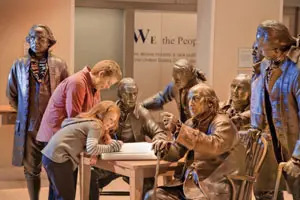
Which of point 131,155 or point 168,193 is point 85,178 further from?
point 168,193

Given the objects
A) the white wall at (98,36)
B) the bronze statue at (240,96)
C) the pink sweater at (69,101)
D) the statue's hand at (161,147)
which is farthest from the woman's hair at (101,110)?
the white wall at (98,36)

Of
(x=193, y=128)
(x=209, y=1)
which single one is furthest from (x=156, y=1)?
(x=193, y=128)

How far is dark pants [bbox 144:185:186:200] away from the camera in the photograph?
10.4ft

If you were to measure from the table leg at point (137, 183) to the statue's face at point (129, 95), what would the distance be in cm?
90

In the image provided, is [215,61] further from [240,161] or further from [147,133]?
[240,161]

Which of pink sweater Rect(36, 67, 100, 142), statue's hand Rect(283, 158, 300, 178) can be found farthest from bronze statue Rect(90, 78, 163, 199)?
statue's hand Rect(283, 158, 300, 178)

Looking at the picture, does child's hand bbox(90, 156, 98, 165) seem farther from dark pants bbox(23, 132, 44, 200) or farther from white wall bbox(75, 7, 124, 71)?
white wall bbox(75, 7, 124, 71)

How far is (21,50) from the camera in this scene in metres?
5.53

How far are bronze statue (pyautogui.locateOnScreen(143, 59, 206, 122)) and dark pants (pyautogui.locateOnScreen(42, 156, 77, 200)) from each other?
3.51ft

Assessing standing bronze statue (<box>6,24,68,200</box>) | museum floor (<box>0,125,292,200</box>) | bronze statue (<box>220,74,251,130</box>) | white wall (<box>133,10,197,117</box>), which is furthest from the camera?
white wall (<box>133,10,197,117</box>)

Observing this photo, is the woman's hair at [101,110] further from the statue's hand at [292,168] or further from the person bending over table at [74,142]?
the statue's hand at [292,168]

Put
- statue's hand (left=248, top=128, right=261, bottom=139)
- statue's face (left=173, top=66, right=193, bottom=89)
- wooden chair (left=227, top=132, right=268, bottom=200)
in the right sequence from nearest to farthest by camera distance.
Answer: wooden chair (left=227, top=132, right=268, bottom=200)
statue's hand (left=248, top=128, right=261, bottom=139)
statue's face (left=173, top=66, right=193, bottom=89)

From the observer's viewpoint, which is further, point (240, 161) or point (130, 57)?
point (130, 57)

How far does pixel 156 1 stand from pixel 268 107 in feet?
15.2
